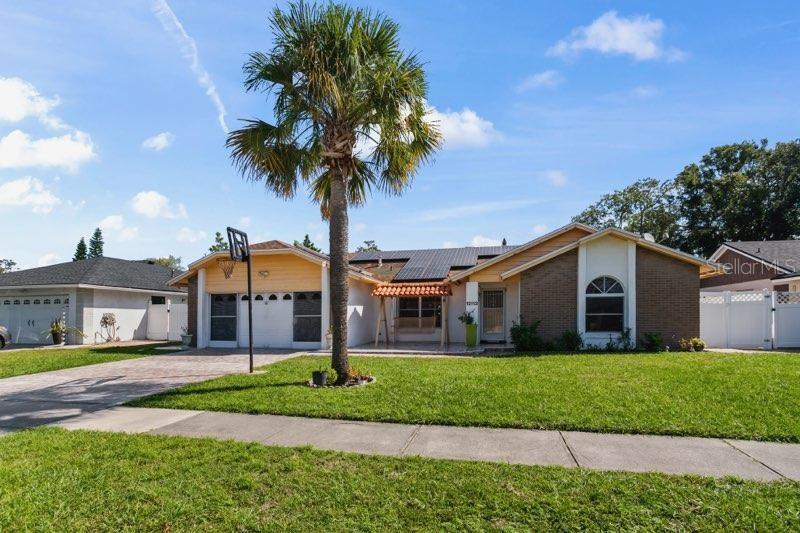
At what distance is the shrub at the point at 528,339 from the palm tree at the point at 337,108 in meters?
7.43

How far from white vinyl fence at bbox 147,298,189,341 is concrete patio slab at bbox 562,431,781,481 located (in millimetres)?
21707

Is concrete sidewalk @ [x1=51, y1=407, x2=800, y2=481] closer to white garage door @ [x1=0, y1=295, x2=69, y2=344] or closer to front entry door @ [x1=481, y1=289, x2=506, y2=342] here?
front entry door @ [x1=481, y1=289, x2=506, y2=342]

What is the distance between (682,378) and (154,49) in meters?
13.3

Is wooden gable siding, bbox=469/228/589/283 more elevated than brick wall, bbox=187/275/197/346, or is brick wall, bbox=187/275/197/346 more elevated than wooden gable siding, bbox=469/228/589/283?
wooden gable siding, bbox=469/228/589/283

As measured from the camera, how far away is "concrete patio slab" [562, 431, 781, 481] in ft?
15.8

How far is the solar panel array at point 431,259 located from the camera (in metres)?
21.2

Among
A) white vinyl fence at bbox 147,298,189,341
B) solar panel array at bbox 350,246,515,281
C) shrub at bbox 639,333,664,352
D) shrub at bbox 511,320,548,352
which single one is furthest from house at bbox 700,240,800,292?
white vinyl fence at bbox 147,298,189,341

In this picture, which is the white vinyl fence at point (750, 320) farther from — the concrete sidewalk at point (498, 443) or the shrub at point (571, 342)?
the concrete sidewalk at point (498, 443)

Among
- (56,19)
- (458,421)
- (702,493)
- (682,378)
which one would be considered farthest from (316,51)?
(682,378)

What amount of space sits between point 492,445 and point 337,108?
734 centimetres

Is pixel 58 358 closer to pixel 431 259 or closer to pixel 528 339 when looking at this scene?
pixel 528 339

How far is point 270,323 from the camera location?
18.2 m

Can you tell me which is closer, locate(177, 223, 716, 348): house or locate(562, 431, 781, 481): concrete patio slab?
locate(562, 431, 781, 481): concrete patio slab

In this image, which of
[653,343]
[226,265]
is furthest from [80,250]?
[653,343]
